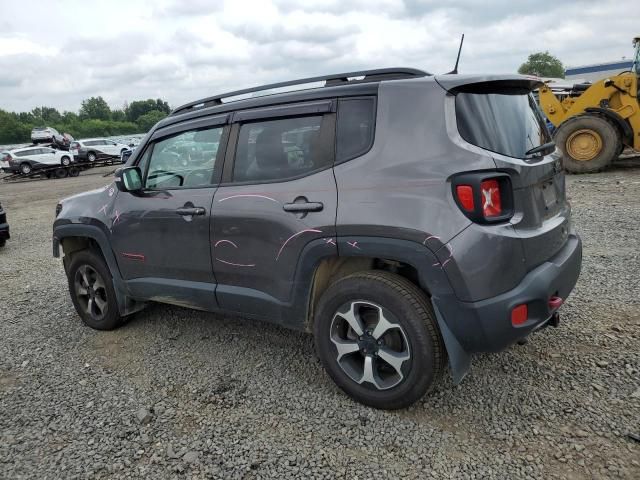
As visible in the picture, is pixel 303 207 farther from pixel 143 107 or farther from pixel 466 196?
pixel 143 107

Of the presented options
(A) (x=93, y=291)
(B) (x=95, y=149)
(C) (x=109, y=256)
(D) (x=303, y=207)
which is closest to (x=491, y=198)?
(D) (x=303, y=207)

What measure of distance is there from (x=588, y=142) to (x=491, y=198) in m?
9.77

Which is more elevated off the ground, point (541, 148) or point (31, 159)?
point (541, 148)

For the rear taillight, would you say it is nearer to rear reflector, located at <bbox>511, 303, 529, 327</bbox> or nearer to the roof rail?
rear reflector, located at <bbox>511, 303, 529, 327</bbox>

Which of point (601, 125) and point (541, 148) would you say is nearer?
point (541, 148)

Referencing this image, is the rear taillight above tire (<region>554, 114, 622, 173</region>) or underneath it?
above

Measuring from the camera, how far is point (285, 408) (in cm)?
286

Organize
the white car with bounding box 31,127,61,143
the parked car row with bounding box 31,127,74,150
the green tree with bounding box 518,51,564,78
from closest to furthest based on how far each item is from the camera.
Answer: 1. the parked car row with bounding box 31,127,74,150
2. the white car with bounding box 31,127,61,143
3. the green tree with bounding box 518,51,564,78

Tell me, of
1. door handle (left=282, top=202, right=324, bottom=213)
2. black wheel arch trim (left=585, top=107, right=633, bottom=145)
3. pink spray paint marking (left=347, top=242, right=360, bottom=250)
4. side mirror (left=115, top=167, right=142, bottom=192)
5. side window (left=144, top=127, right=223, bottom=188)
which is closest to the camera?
pink spray paint marking (left=347, top=242, right=360, bottom=250)

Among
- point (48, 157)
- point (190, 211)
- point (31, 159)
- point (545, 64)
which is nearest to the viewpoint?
point (190, 211)

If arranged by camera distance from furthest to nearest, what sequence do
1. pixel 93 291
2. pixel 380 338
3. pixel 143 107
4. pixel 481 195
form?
pixel 143 107 < pixel 93 291 < pixel 380 338 < pixel 481 195

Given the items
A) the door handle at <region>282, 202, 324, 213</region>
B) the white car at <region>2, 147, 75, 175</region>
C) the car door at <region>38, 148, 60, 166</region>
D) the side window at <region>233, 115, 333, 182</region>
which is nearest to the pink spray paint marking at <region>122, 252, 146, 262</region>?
the side window at <region>233, 115, 333, 182</region>

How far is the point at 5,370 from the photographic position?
3623 millimetres

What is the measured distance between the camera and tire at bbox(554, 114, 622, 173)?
33.7 feet
